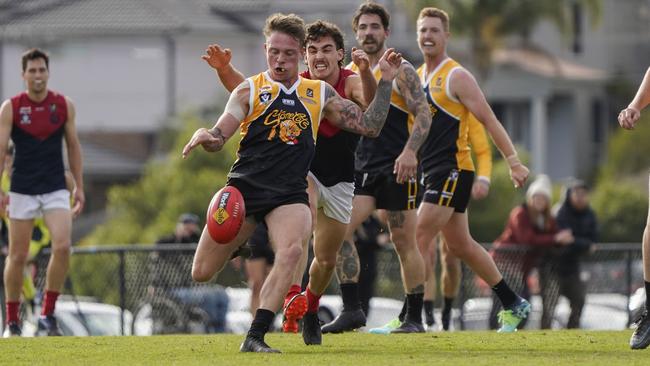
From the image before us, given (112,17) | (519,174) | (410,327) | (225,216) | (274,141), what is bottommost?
(410,327)

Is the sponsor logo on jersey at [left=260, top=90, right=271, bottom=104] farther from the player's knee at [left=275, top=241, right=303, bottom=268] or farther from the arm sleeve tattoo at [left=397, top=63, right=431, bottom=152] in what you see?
the arm sleeve tattoo at [left=397, top=63, right=431, bottom=152]

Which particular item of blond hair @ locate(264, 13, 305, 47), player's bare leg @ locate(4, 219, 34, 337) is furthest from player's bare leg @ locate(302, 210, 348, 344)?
player's bare leg @ locate(4, 219, 34, 337)

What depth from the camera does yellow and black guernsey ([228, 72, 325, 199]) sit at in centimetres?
1016

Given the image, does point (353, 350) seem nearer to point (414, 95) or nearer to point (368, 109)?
point (368, 109)

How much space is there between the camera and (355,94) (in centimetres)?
1113

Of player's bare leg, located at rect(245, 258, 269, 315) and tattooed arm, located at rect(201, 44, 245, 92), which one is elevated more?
tattooed arm, located at rect(201, 44, 245, 92)

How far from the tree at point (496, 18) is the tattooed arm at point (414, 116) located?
121 ft

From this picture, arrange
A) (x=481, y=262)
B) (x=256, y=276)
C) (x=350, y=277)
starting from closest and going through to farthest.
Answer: (x=350, y=277) → (x=481, y=262) → (x=256, y=276)

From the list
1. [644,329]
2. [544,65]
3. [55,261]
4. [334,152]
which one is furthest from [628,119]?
[544,65]

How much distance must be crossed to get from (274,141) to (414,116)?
74.9 inches

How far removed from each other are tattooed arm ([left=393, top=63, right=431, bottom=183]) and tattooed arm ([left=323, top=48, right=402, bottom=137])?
0.85m

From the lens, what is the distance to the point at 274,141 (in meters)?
10.2

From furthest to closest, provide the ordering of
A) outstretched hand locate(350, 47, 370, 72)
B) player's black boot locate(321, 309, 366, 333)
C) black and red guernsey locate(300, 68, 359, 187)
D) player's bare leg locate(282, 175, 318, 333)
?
player's black boot locate(321, 309, 366, 333) → black and red guernsey locate(300, 68, 359, 187) → outstretched hand locate(350, 47, 370, 72) → player's bare leg locate(282, 175, 318, 333)

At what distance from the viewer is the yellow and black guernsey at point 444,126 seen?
41.5 feet
